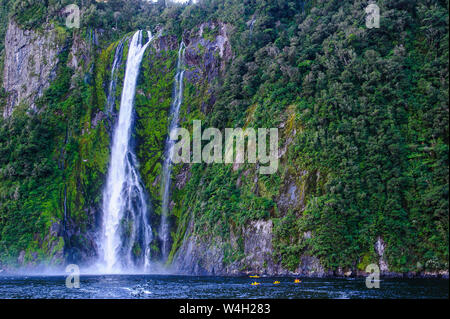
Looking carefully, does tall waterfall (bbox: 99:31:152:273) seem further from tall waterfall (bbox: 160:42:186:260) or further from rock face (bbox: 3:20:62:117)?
rock face (bbox: 3:20:62:117)

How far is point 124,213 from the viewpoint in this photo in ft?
190

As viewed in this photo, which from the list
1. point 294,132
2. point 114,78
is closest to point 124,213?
point 114,78

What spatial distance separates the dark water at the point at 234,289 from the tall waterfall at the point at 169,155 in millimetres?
15442

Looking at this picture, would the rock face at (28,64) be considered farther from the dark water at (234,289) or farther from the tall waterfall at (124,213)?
the dark water at (234,289)

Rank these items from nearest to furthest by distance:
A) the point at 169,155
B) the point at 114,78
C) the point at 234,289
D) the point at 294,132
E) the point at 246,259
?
the point at 234,289 → the point at 246,259 → the point at 294,132 → the point at 169,155 → the point at 114,78

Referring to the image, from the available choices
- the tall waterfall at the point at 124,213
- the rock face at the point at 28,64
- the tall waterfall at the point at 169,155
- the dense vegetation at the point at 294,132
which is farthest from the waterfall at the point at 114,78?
the rock face at the point at 28,64

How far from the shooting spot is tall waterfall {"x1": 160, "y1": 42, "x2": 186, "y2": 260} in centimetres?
5700

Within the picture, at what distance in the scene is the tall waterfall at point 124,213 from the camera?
56281 millimetres

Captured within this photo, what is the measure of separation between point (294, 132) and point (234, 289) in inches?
777

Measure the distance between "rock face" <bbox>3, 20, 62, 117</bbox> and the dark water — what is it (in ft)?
116

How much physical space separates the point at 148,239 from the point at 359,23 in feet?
106

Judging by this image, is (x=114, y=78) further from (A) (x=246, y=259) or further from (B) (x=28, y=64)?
(A) (x=246, y=259)

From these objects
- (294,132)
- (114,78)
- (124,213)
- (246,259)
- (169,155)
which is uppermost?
(114,78)
